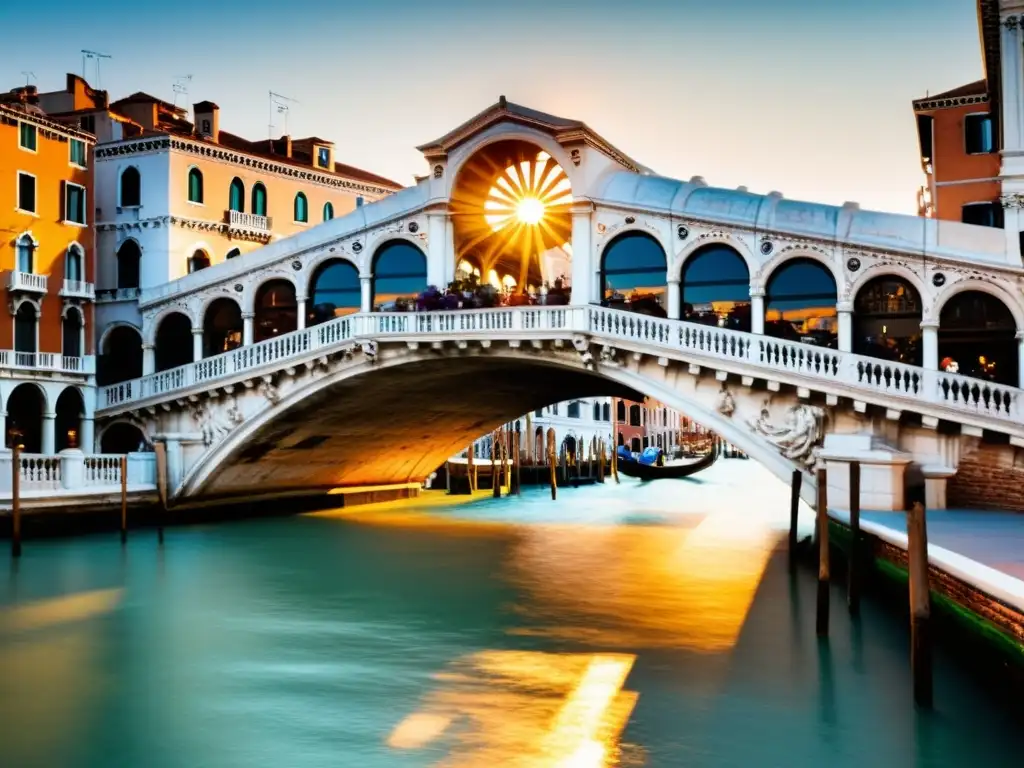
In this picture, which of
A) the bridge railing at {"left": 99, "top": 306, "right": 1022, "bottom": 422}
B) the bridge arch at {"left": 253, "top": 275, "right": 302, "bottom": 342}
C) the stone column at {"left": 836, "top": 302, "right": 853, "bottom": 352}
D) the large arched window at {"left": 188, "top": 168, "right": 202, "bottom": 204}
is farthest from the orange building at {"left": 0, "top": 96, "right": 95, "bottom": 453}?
the stone column at {"left": 836, "top": 302, "right": 853, "bottom": 352}

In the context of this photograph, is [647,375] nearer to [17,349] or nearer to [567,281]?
[567,281]

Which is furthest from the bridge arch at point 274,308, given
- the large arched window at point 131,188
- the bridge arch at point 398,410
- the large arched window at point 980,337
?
the large arched window at point 980,337

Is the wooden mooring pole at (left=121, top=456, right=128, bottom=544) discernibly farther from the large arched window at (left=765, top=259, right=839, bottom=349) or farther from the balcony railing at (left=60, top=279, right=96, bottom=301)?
the large arched window at (left=765, top=259, right=839, bottom=349)

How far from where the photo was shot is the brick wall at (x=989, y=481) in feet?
43.9

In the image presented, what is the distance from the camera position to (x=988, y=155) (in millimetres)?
19016

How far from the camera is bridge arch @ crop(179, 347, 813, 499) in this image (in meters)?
15.7

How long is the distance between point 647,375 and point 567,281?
421cm

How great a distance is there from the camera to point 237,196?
23.1 metres

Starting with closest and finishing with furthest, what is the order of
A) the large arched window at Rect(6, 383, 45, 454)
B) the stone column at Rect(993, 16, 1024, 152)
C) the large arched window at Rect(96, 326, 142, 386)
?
the stone column at Rect(993, 16, 1024, 152) < the large arched window at Rect(6, 383, 45, 454) < the large arched window at Rect(96, 326, 142, 386)

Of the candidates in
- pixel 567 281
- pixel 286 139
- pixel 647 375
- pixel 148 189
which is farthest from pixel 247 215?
pixel 647 375

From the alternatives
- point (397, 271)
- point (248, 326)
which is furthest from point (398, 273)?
point (248, 326)

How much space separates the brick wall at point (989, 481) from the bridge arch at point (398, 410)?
1772mm

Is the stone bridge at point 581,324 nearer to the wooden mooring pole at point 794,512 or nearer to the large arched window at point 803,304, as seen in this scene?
the large arched window at point 803,304

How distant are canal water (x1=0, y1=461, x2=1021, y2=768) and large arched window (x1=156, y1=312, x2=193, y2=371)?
576cm
